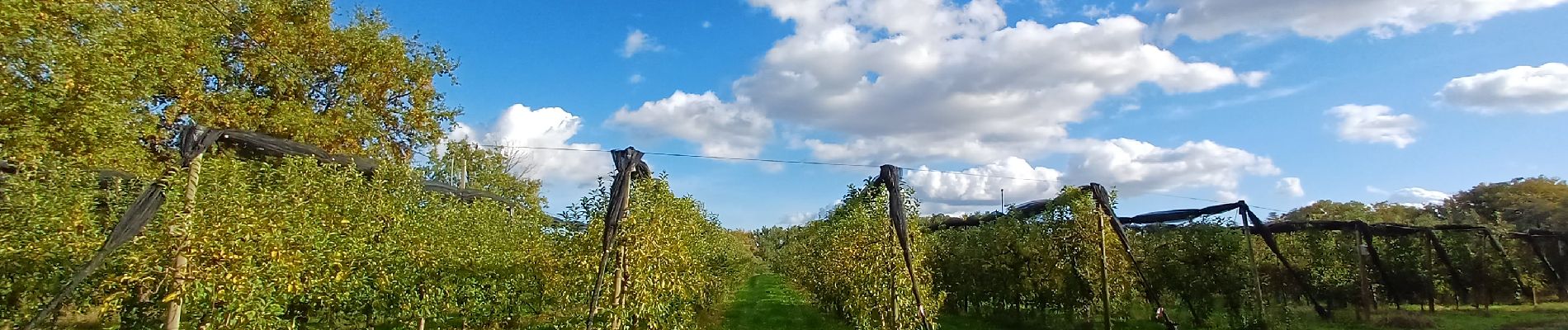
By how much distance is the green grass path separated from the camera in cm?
2502

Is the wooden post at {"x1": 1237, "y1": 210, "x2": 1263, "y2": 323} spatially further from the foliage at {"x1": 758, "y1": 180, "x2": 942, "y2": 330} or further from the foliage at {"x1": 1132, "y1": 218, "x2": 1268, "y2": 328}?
the foliage at {"x1": 758, "y1": 180, "x2": 942, "y2": 330}

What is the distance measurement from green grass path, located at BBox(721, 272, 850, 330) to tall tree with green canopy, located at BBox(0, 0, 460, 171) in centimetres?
1292

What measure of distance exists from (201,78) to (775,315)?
2036 cm

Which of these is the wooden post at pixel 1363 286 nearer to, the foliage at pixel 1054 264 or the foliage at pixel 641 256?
the foliage at pixel 1054 264

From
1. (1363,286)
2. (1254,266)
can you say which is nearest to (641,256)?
(1254,266)

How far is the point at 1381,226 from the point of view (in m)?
24.1

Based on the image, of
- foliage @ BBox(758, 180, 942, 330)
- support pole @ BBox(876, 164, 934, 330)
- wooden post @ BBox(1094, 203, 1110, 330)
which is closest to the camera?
support pole @ BBox(876, 164, 934, 330)

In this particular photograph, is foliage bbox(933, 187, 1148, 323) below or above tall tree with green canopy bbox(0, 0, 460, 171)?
below

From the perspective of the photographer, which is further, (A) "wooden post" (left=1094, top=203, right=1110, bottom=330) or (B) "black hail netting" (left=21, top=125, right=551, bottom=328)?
(A) "wooden post" (left=1094, top=203, right=1110, bottom=330)

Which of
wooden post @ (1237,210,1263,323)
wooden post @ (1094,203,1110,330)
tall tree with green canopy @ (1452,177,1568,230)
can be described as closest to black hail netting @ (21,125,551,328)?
wooden post @ (1094,203,1110,330)

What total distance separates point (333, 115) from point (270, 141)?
11.0 metres

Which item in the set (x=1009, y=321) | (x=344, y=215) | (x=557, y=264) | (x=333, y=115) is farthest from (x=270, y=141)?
(x=1009, y=321)

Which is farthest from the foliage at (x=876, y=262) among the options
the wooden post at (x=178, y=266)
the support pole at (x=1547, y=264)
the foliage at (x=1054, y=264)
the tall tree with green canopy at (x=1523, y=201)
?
the tall tree with green canopy at (x=1523, y=201)

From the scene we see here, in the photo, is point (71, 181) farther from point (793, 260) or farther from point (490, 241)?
point (793, 260)
